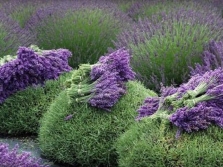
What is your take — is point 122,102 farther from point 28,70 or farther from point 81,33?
point 81,33

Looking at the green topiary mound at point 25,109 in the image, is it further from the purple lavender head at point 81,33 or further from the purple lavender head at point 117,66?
the purple lavender head at point 81,33

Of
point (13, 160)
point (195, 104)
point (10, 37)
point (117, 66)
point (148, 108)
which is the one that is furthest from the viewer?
point (10, 37)

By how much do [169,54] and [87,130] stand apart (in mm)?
1990

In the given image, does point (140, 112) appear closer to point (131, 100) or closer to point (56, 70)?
point (131, 100)

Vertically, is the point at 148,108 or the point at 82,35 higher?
the point at 82,35

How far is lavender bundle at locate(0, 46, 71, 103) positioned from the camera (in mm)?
5462

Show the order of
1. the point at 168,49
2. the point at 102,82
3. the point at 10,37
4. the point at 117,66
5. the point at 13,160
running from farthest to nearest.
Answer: the point at 10,37, the point at 168,49, the point at 117,66, the point at 102,82, the point at 13,160

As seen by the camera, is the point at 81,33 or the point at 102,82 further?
the point at 81,33

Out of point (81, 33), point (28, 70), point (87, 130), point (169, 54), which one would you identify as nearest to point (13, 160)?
point (87, 130)

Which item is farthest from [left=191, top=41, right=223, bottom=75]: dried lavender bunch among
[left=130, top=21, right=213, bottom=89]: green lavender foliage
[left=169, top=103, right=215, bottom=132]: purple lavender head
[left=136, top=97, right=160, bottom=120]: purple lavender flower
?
[left=169, top=103, right=215, bottom=132]: purple lavender head

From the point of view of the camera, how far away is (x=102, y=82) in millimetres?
4680

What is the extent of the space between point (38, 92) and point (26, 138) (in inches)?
19.7

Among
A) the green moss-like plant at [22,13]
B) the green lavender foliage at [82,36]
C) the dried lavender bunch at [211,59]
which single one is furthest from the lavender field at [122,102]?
the green moss-like plant at [22,13]

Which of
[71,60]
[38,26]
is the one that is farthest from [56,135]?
[38,26]
